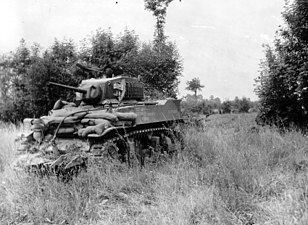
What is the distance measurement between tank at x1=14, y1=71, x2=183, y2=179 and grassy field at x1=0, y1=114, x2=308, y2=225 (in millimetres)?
386

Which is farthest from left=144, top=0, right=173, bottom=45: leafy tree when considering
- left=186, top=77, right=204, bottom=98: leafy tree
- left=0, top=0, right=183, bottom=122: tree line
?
left=186, top=77, right=204, bottom=98: leafy tree

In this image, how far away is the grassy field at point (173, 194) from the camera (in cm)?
416

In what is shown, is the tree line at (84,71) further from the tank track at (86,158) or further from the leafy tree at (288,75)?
the tank track at (86,158)

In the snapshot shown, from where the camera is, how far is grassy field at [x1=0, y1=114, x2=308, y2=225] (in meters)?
4.16

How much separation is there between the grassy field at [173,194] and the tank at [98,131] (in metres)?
0.39

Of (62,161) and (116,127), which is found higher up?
(116,127)

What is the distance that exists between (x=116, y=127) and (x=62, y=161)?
115 cm

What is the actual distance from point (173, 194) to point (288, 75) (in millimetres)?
6666

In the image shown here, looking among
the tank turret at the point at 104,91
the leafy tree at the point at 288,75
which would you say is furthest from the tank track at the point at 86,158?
the leafy tree at the point at 288,75

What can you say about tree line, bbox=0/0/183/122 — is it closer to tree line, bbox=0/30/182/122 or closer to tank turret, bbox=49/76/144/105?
tree line, bbox=0/30/182/122

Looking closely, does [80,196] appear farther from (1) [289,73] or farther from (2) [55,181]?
(1) [289,73]

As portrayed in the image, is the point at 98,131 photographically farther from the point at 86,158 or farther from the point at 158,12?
the point at 158,12

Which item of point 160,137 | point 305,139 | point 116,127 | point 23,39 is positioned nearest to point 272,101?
point 305,139

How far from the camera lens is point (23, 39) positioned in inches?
729
